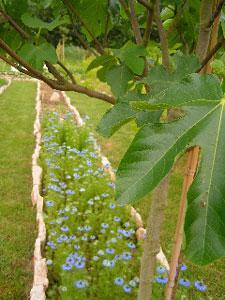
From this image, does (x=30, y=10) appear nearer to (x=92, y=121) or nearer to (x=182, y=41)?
(x=182, y=41)

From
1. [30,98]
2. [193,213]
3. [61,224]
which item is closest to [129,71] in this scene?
[193,213]

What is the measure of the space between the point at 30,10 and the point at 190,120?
2.91 feet

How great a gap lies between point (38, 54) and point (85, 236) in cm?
261

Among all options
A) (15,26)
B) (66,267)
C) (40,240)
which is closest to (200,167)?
(15,26)

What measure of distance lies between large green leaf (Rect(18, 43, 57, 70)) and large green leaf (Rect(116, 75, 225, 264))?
63 cm

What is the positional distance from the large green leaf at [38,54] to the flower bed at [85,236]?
79.6 inches

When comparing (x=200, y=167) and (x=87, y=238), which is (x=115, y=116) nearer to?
(x=200, y=167)

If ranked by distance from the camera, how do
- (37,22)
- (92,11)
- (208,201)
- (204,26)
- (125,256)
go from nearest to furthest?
1. (208,201)
2. (37,22)
3. (204,26)
4. (92,11)
5. (125,256)

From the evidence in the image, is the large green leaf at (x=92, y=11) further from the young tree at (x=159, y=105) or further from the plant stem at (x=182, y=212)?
the plant stem at (x=182, y=212)

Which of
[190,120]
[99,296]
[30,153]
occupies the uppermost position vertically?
[190,120]

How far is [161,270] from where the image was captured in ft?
10.2

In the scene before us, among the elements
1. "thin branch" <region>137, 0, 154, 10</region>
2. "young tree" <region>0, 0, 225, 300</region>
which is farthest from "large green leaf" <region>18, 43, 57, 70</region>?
"thin branch" <region>137, 0, 154, 10</region>

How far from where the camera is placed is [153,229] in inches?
69.3

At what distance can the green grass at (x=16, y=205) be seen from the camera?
3686 mm
